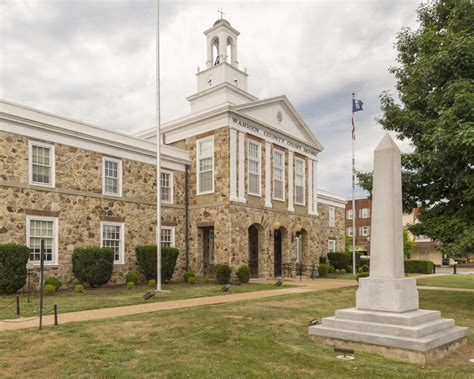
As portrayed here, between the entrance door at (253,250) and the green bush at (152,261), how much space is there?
6.59 meters

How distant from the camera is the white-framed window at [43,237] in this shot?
18.1m

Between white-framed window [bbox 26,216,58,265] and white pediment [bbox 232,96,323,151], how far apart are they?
447 inches

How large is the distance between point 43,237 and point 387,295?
15124 mm

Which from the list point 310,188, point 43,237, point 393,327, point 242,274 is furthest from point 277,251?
point 393,327

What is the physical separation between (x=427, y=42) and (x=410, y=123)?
104 inches

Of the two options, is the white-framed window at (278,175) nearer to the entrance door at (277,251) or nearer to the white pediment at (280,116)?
the white pediment at (280,116)

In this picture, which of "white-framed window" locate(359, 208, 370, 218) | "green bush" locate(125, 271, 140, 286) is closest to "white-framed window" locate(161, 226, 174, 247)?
"green bush" locate(125, 271, 140, 286)

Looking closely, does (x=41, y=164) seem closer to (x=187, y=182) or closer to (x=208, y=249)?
(x=187, y=182)

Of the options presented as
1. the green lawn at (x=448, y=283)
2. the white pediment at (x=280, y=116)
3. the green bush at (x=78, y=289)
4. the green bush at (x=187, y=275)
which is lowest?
the green lawn at (x=448, y=283)

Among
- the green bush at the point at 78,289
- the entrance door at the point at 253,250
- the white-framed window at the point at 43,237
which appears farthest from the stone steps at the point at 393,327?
the entrance door at the point at 253,250

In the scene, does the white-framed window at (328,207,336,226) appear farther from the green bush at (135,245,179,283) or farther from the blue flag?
the green bush at (135,245,179,283)

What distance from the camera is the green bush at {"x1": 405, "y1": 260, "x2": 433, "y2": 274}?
1416 inches

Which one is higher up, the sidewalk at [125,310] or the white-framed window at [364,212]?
the white-framed window at [364,212]

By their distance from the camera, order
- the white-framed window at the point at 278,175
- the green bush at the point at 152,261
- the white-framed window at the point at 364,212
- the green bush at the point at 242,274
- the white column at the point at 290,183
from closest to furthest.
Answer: the green bush at the point at 152,261 → the green bush at the point at 242,274 → the white-framed window at the point at 278,175 → the white column at the point at 290,183 → the white-framed window at the point at 364,212
